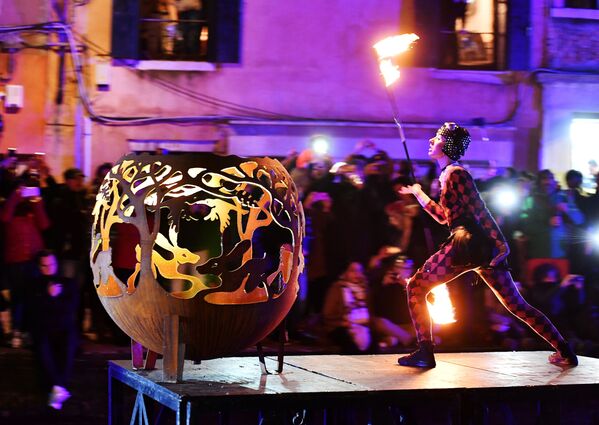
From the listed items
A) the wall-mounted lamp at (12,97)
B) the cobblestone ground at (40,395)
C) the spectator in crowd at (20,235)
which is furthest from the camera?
the wall-mounted lamp at (12,97)

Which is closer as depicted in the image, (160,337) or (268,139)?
(160,337)

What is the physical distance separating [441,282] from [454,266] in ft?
0.47

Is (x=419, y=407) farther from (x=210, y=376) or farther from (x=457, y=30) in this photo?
(x=457, y=30)

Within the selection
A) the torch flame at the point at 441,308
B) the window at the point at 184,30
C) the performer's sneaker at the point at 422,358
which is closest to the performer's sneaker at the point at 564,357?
the torch flame at the point at 441,308

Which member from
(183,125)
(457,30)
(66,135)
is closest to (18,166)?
(66,135)

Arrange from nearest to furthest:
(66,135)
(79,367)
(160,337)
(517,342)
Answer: (160,337) < (79,367) < (517,342) < (66,135)

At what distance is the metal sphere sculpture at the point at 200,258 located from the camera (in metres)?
6.01

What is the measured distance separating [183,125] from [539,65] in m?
5.48

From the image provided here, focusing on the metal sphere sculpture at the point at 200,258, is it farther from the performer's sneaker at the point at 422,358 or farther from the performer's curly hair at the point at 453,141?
the performer's curly hair at the point at 453,141

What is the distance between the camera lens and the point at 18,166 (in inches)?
510

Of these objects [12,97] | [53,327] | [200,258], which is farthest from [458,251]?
[12,97]

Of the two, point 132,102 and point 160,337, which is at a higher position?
point 132,102

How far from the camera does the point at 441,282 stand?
7285mm

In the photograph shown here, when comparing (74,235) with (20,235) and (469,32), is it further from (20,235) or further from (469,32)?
(469,32)
